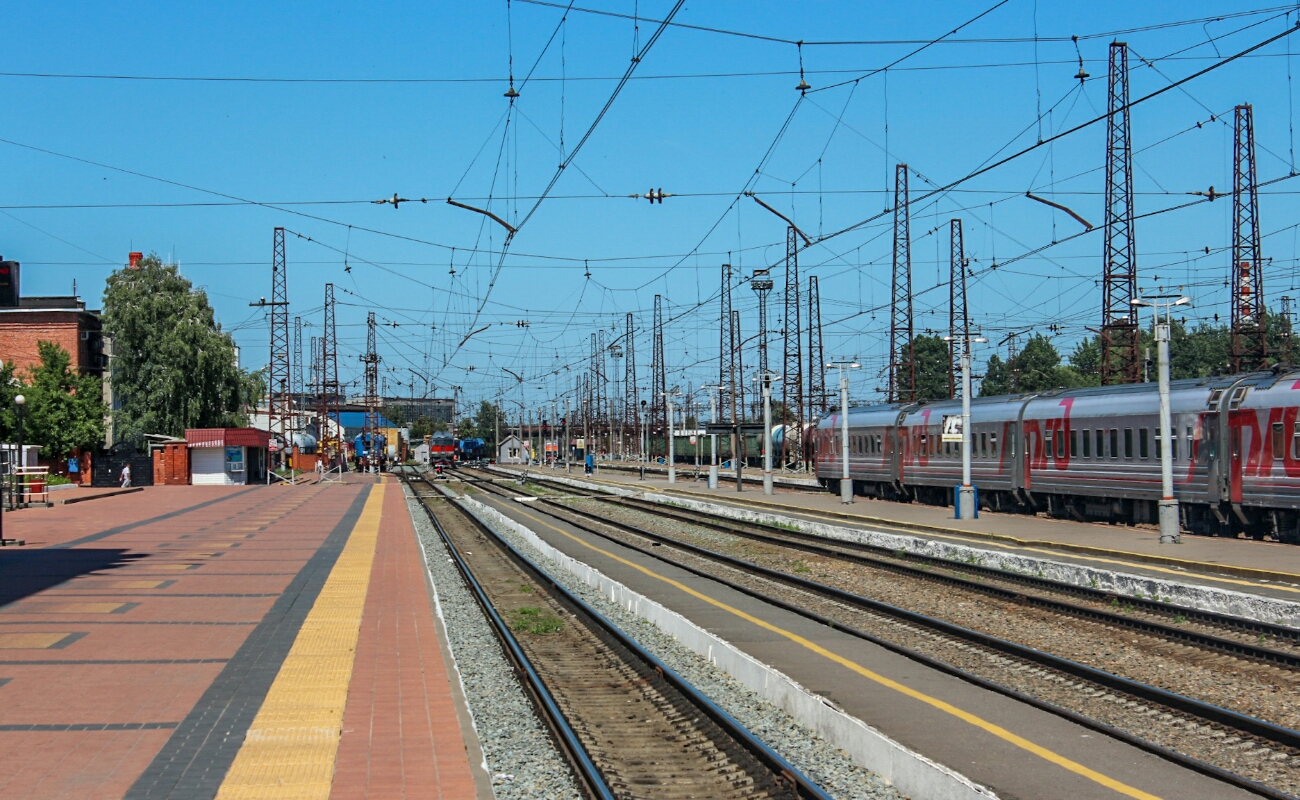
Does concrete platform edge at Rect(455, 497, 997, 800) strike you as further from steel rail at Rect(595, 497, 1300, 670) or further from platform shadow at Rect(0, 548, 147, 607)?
platform shadow at Rect(0, 548, 147, 607)

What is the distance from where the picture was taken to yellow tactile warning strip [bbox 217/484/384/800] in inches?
314

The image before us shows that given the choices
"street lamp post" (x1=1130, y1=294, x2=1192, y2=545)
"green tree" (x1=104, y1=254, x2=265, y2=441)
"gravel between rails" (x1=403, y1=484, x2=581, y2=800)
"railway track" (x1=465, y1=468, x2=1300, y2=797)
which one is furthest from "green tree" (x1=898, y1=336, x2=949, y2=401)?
"gravel between rails" (x1=403, y1=484, x2=581, y2=800)

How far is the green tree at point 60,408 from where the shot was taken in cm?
6291

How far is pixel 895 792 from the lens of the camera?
26.7 feet

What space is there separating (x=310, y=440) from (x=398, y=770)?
103 metres

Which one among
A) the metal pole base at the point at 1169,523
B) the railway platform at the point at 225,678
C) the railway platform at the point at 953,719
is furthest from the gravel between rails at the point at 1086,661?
the metal pole base at the point at 1169,523

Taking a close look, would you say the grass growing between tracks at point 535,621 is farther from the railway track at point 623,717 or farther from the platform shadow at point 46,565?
the platform shadow at point 46,565

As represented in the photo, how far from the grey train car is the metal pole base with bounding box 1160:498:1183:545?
5.81ft

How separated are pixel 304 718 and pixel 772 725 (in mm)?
4049

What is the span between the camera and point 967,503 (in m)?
31.1

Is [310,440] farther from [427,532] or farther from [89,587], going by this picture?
[89,587]

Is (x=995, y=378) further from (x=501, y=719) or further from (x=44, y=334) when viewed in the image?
(x=501, y=719)

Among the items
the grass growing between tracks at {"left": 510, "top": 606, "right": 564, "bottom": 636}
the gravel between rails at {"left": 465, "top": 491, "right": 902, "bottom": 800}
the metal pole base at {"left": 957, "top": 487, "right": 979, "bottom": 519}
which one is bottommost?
the grass growing between tracks at {"left": 510, "top": 606, "right": 564, "bottom": 636}

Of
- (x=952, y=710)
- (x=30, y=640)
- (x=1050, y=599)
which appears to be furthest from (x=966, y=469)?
(x=30, y=640)
